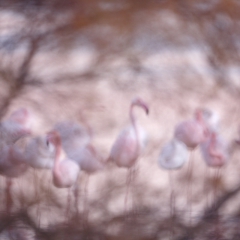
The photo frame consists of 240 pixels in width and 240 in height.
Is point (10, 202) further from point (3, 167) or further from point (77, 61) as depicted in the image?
point (77, 61)

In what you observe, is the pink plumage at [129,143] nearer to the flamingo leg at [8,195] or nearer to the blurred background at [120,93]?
the blurred background at [120,93]

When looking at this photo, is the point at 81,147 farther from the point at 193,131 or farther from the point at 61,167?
the point at 193,131

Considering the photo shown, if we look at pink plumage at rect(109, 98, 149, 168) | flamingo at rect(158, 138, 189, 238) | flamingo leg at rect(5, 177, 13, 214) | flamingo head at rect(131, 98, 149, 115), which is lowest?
flamingo leg at rect(5, 177, 13, 214)

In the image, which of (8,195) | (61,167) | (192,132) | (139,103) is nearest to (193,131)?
(192,132)

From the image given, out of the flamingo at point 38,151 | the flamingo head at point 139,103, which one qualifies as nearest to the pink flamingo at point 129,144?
the flamingo head at point 139,103

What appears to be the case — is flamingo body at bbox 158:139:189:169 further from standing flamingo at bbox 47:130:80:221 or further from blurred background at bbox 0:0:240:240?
standing flamingo at bbox 47:130:80:221

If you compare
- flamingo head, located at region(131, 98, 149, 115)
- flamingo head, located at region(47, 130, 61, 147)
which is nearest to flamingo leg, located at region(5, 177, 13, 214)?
flamingo head, located at region(47, 130, 61, 147)

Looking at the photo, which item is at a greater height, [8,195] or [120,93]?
[120,93]
